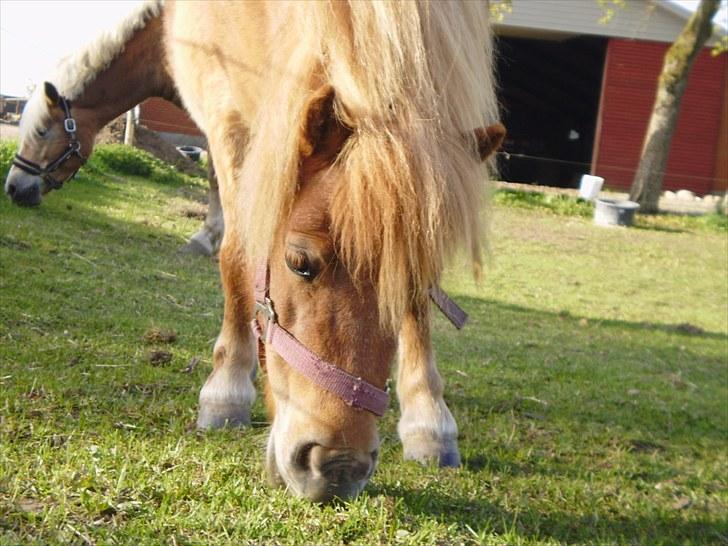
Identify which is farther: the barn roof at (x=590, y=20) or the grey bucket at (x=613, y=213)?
the barn roof at (x=590, y=20)

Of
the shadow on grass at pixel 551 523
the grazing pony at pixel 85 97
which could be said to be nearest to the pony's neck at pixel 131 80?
the grazing pony at pixel 85 97

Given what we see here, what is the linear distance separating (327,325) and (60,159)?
14.7 feet

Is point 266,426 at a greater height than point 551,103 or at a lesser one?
greater

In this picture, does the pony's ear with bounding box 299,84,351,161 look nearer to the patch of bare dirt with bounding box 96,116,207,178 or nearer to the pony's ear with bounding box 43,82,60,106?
the pony's ear with bounding box 43,82,60,106

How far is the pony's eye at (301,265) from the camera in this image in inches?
86.4

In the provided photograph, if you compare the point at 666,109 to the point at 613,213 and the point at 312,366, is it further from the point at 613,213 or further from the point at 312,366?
the point at 312,366

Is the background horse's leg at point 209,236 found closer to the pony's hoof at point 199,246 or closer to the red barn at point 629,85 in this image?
the pony's hoof at point 199,246

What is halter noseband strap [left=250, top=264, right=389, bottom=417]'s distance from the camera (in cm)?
213

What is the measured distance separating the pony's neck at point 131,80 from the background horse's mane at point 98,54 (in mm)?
33

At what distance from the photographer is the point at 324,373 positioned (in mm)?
2160

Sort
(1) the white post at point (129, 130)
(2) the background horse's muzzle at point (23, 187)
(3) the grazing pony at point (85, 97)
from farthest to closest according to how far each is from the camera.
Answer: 1. (1) the white post at point (129, 130)
2. (2) the background horse's muzzle at point (23, 187)
3. (3) the grazing pony at point (85, 97)

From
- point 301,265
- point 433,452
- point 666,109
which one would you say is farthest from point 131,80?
point 666,109

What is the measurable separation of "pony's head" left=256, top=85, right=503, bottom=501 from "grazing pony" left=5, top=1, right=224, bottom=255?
330 centimetres

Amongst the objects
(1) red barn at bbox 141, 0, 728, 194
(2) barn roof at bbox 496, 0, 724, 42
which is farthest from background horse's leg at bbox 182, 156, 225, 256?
(2) barn roof at bbox 496, 0, 724, 42
